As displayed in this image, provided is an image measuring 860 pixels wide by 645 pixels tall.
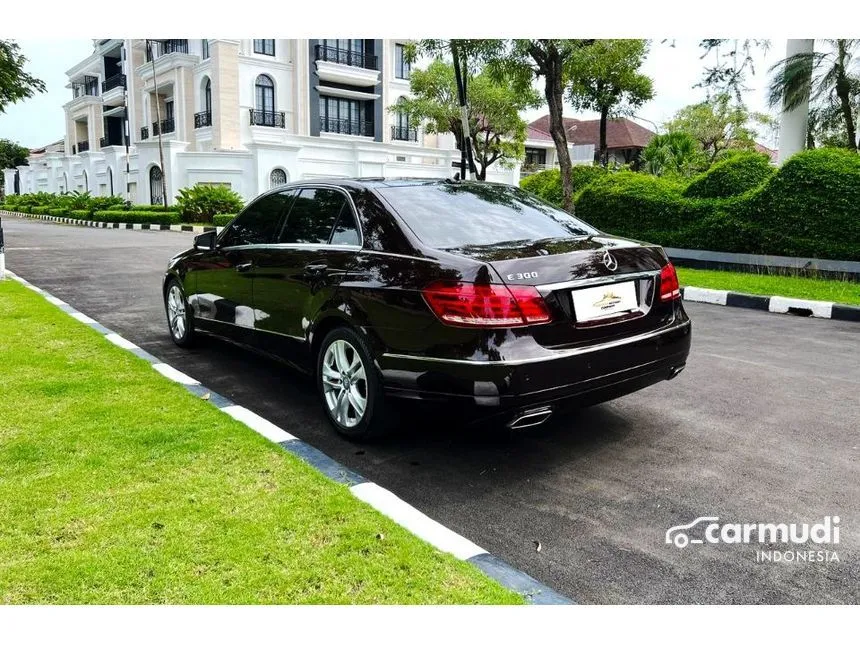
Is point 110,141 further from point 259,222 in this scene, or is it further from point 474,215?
point 474,215

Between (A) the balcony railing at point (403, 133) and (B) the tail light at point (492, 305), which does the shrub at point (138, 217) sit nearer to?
(A) the balcony railing at point (403, 133)

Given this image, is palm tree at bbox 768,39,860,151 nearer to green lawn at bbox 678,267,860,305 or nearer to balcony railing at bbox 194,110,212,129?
green lawn at bbox 678,267,860,305

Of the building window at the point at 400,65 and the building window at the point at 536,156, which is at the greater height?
the building window at the point at 400,65

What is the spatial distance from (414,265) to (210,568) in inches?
69.1

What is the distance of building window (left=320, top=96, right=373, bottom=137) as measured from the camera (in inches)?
1590

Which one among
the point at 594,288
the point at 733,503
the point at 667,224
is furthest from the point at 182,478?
the point at 667,224

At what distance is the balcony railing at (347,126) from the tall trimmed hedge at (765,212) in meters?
27.8

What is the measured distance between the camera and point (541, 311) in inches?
137

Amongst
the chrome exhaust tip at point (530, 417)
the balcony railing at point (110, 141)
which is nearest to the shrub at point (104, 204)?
the balcony railing at point (110, 141)

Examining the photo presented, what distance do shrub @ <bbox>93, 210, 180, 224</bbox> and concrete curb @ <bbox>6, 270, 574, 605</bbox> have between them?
27432mm

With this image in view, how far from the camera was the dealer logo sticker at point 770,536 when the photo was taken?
289cm

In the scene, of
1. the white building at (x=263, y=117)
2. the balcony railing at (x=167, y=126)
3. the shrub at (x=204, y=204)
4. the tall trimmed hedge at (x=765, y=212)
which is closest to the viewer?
the tall trimmed hedge at (x=765, y=212)

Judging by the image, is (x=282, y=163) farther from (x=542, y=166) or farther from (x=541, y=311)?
(x=541, y=311)

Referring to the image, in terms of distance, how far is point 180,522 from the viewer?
295 cm
